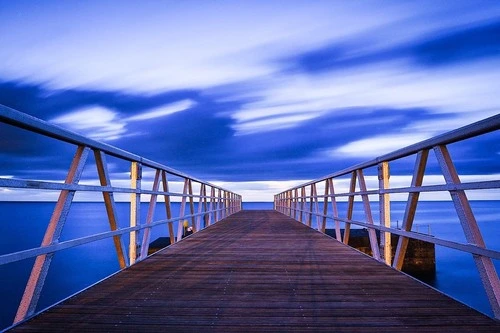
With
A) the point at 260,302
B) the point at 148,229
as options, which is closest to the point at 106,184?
the point at 148,229

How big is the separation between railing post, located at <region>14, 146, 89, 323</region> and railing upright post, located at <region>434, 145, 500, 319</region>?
2748 millimetres

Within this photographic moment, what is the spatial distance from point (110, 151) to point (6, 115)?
1526 millimetres

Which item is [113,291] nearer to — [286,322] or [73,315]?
[73,315]

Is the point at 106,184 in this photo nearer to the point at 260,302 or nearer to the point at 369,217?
the point at 260,302

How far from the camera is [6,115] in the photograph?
6.79 feet

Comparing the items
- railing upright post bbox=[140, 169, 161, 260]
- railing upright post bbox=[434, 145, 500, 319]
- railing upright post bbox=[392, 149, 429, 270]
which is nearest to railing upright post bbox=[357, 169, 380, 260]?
railing upright post bbox=[392, 149, 429, 270]

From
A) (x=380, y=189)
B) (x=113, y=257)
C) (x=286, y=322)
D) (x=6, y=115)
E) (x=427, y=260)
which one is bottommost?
(x=113, y=257)

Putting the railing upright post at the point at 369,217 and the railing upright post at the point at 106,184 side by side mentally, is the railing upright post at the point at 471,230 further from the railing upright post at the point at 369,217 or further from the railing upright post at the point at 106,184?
the railing upright post at the point at 106,184

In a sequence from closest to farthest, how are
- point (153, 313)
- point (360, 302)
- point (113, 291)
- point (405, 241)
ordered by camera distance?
point (153, 313)
point (360, 302)
point (113, 291)
point (405, 241)

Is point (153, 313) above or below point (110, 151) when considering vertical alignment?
below

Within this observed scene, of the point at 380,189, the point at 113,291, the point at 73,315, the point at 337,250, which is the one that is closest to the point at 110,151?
the point at 113,291

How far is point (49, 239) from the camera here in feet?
8.24

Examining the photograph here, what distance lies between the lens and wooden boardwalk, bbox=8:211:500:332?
226 cm

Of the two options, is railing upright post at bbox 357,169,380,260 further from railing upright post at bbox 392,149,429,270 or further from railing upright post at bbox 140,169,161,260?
railing upright post at bbox 140,169,161,260
